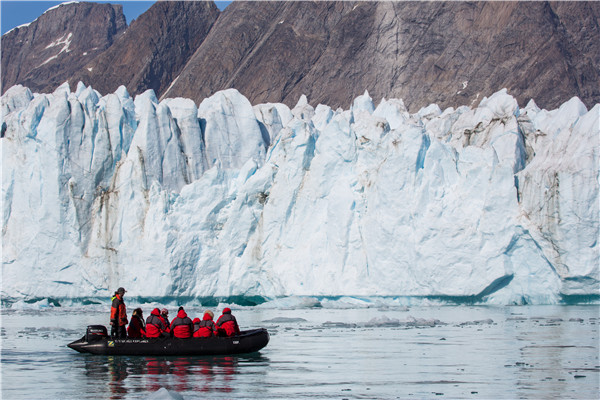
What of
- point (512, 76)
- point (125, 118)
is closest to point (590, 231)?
point (125, 118)

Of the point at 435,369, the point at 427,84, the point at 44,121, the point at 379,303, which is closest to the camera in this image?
the point at 435,369

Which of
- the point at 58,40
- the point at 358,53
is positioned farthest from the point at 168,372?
the point at 58,40

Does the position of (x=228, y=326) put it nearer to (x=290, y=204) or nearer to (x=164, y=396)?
(x=164, y=396)

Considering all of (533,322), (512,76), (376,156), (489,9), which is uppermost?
(489,9)

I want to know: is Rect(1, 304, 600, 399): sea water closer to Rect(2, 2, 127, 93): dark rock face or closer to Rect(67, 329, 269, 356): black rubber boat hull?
Rect(67, 329, 269, 356): black rubber boat hull

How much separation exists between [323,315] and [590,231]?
978 cm

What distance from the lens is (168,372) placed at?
12.9m

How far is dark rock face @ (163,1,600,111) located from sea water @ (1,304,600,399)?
50761 mm

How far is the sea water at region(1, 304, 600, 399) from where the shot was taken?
34.9 ft

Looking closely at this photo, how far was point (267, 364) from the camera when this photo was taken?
13.7 m

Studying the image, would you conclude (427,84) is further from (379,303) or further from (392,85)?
(379,303)

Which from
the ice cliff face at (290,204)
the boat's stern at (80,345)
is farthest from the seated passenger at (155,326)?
the ice cliff face at (290,204)

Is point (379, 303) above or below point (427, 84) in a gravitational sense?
below

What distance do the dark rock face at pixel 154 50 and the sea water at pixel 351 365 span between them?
7951 cm
